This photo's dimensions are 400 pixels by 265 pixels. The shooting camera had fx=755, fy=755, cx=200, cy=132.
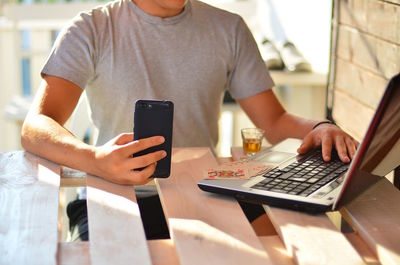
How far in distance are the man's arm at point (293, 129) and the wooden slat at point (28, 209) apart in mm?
569

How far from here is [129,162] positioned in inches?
59.0

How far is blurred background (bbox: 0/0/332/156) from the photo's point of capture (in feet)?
11.7

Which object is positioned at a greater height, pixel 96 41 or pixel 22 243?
pixel 96 41

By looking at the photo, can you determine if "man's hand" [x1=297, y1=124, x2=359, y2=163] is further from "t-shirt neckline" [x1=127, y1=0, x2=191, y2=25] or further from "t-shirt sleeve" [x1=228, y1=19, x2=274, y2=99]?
"t-shirt neckline" [x1=127, y1=0, x2=191, y2=25]

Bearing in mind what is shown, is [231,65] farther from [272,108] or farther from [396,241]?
[396,241]

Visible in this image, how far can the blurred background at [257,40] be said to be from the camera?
356 cm

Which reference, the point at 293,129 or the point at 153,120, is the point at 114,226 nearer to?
the point at 153,120

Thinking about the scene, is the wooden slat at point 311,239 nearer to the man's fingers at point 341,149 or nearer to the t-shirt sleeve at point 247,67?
the man's fingers at point 341,149

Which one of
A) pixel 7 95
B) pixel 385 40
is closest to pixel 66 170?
pixel 385 40

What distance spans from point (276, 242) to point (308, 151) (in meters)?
0.44

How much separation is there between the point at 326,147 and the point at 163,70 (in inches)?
24.2

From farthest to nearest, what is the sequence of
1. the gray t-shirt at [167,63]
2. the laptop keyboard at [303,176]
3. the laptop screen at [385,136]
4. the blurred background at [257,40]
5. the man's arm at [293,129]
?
1. the blurred background at [257,40]
2. the gray t-shirt at [167,63]
3. the man's arm at [293,129]
4. the laptop keyboard at [303,176]
5. the laptop screen at [385,136]

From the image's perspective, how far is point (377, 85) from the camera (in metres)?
2.38

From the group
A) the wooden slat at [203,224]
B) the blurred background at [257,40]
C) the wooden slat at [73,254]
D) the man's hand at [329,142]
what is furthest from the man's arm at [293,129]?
the blurred background at [257,40]
